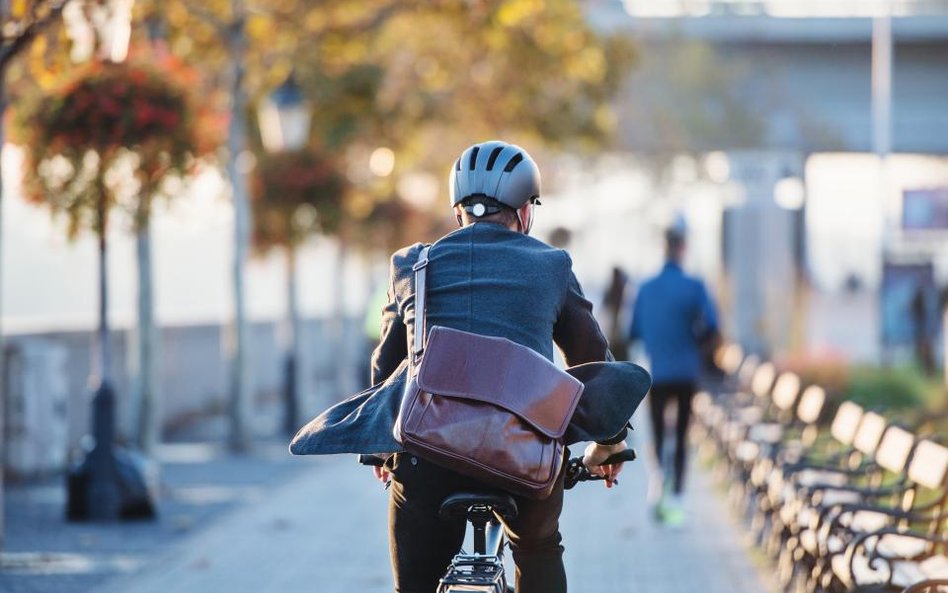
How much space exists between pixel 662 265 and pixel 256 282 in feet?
90.0

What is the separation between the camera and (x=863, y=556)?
787cm

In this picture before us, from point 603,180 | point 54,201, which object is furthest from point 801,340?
point 603,180

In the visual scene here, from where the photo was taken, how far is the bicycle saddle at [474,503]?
5125mm

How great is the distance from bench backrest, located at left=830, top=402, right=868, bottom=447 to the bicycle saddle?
5.67 m

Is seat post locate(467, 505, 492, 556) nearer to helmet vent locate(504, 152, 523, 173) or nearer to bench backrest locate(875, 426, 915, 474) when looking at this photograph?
helmet vent locate(504, 152, 523, 173)

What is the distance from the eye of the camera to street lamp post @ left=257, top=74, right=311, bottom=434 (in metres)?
20.8

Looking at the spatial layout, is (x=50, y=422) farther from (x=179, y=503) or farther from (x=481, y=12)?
(x=481, y=12)

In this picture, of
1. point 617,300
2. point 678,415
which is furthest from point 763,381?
point 678,415

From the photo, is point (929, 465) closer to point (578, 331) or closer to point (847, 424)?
point (847, 424)

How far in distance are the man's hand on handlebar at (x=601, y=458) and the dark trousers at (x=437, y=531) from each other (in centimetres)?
30

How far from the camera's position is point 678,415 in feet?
42.4

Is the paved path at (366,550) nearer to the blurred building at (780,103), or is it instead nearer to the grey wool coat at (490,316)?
the grey wool coat at (490,316)

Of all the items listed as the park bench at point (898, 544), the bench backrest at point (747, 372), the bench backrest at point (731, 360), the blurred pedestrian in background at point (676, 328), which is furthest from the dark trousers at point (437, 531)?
the bench backrest at point (731, 360)

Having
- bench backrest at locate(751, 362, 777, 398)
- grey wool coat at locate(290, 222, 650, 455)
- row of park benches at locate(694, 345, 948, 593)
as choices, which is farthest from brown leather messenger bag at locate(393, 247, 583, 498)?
bench backrest at locate(751, 362, 777, 398)
